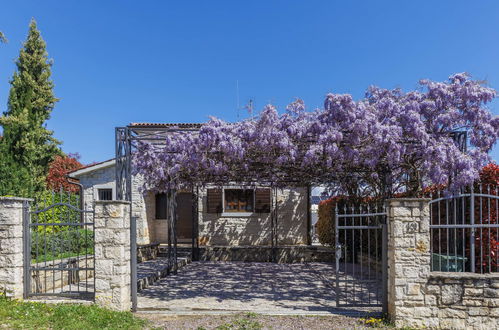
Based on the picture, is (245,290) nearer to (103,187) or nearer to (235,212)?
(235,212)

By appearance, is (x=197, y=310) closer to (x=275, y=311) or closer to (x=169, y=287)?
(x=275, y=311)

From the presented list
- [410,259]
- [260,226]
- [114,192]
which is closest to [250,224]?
[260,226]

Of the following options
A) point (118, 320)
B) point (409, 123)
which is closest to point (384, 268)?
point (409, 123)

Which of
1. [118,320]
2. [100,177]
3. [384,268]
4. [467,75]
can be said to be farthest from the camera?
[100,177]

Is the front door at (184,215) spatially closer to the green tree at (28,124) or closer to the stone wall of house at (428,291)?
the green tree at (28,124)

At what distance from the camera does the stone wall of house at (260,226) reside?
42.8 ft

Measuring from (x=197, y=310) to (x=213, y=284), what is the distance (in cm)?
222

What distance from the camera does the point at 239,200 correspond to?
13.3 meters

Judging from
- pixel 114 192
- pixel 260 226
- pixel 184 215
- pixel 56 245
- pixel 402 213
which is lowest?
pixel 260 226

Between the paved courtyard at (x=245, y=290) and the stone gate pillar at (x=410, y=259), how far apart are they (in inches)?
33.2

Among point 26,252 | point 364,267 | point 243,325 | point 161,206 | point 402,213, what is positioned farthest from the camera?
point 161,206

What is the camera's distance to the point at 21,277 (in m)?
5.45

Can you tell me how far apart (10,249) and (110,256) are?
1622 millimetres

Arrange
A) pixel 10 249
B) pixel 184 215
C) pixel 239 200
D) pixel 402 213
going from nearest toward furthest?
pixel 402 213 → pixel 10 249 → pixel 239 200 → pixel 184 215
